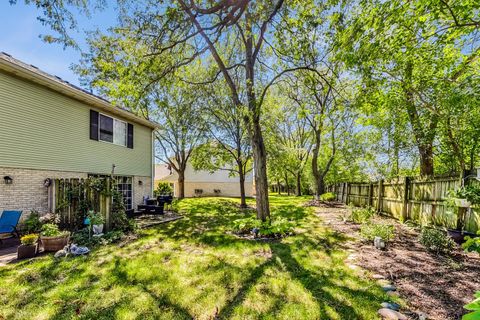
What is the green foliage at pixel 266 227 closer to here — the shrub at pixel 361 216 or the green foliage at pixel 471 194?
the shrub at pixel 361 216

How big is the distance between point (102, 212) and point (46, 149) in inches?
120

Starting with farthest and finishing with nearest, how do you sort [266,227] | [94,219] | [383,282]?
[266,227] → [94,219] → [383,282]

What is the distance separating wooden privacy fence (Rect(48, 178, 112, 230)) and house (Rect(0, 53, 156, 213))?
50 cm

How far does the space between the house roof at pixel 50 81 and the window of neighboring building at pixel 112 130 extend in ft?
1.16

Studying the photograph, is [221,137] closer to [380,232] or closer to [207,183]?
[207,183]

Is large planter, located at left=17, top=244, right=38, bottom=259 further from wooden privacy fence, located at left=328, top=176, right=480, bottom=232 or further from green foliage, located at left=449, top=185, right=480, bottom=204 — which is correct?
green foliage, located at left=449, top=185, right=480, bottom=204

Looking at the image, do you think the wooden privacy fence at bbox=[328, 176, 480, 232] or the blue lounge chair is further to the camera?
the blue lounge chair

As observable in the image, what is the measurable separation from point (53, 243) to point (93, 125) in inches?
215

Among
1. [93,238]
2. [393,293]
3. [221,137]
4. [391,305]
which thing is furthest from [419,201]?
[221,137]

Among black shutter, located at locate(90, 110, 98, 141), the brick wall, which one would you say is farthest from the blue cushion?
black shutter, located at locate(90, 110, 98, 141)

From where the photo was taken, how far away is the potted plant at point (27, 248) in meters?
5.27

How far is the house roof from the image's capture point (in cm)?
676

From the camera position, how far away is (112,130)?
10.8 meters

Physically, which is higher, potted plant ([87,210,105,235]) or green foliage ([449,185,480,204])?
green foliage ([449,185,480,204])
